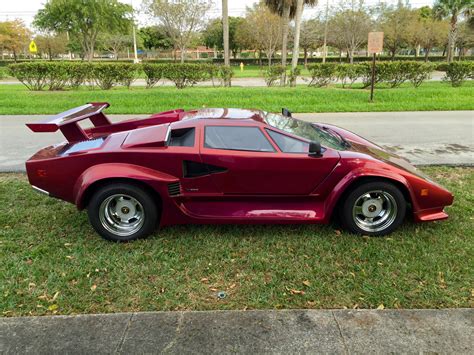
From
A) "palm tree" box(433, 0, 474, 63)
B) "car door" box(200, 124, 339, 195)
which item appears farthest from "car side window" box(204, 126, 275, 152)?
"palm tree" box(433, 0, 474, 63)

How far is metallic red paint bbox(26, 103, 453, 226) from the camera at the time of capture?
12.8 feet

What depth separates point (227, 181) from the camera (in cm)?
394

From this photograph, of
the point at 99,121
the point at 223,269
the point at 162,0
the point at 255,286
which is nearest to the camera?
the point at 255,286

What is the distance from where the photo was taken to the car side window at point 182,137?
3.98m

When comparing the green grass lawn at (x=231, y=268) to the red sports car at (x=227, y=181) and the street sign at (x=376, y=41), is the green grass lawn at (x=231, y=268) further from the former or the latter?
the street sign at (x=376, y=41)

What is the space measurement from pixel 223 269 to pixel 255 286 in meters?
0.40

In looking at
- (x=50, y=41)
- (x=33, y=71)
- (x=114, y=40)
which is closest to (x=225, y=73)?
(x=33, y=71)

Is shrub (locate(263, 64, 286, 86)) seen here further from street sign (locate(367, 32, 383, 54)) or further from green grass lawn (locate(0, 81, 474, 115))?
street sign (locate(367, 32, 383, 54))

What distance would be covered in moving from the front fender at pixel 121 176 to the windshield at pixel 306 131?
1.29m

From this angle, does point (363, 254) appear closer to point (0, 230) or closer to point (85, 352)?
point (85, 352)

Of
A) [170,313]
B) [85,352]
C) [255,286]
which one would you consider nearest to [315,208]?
[255,286]

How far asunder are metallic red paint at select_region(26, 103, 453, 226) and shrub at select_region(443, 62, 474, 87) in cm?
1609

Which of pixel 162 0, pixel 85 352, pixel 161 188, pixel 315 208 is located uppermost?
pixel 162 0

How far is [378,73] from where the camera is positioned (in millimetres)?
16578
